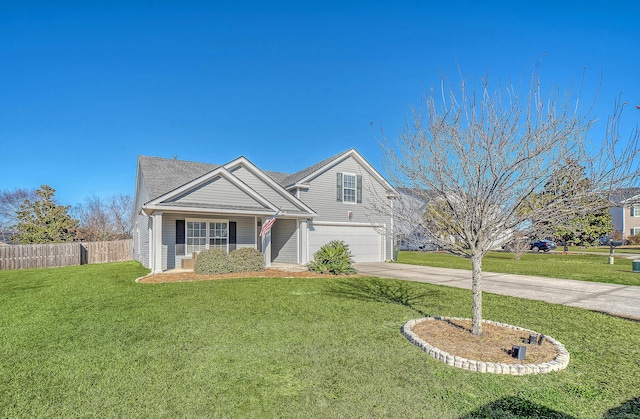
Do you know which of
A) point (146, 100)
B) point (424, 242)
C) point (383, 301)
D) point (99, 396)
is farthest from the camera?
point (146, 100)

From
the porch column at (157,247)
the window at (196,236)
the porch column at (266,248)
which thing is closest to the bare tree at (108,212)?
the window at (196,236)

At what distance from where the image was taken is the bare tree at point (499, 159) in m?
4.39

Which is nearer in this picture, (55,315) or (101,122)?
(55,315)

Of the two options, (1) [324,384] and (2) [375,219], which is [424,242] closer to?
(1) [324,384]

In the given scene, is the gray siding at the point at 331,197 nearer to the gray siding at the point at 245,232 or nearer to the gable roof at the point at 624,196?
the gray siding at the point at 245,232

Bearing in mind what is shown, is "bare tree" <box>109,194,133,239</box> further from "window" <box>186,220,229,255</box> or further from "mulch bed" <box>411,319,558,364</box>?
"mulch bed" <box>411,319,558,364</box>

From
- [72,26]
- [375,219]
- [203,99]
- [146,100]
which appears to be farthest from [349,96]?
[72,26]

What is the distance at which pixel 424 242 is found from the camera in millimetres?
5340

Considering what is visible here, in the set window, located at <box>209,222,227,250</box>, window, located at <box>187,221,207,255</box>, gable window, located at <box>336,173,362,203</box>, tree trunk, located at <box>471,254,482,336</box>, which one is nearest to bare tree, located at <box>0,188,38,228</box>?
window, located at <box>187,221,207,255</box>

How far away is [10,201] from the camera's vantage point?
33.9 metres

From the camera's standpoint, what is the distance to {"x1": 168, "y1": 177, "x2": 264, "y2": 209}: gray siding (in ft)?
43.2

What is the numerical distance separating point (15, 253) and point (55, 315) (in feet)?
45.3

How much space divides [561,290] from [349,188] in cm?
1127

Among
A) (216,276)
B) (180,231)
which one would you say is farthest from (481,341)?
(180,231)
